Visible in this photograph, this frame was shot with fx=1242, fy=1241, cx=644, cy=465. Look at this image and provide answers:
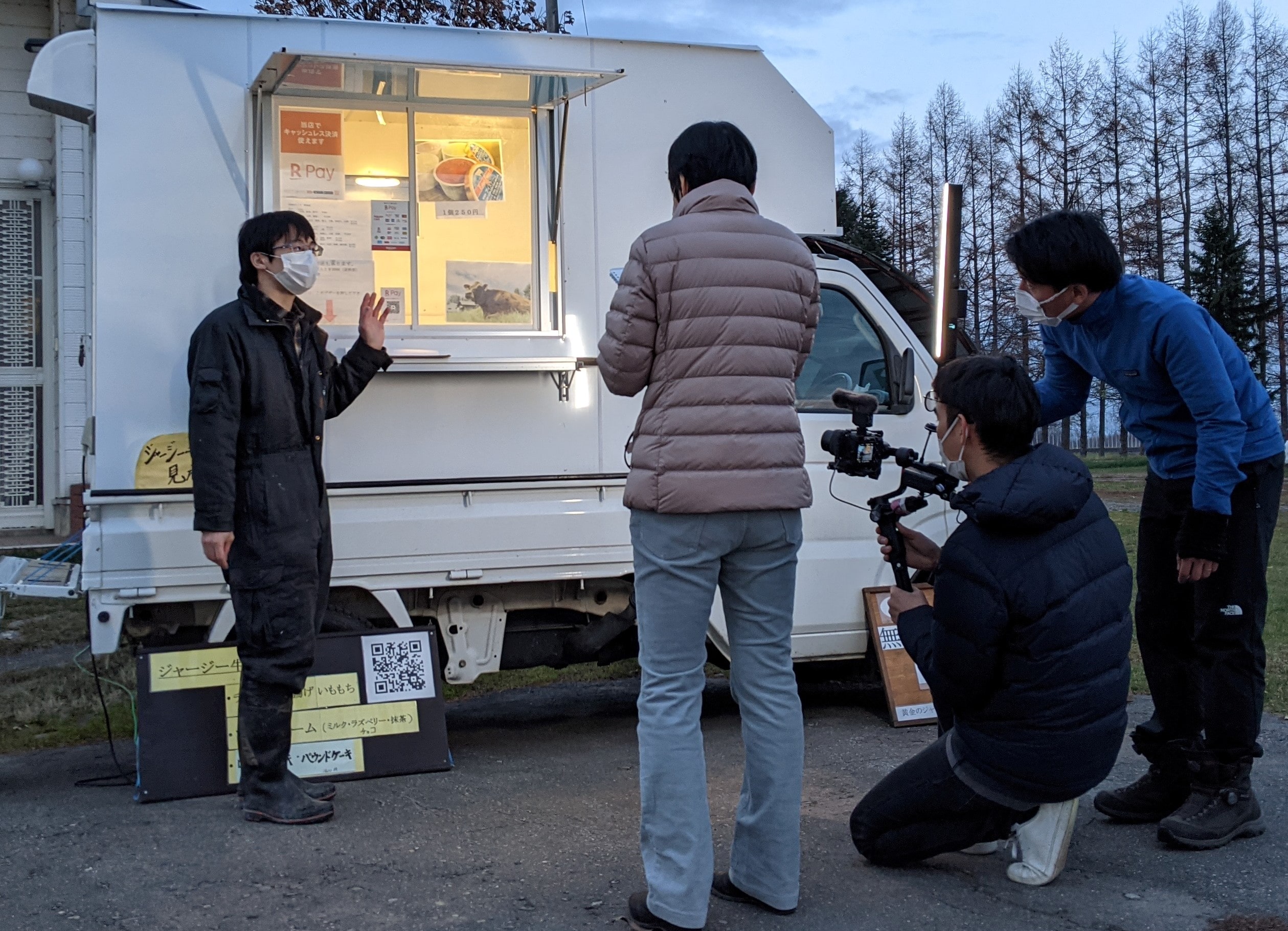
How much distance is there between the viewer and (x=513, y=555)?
15.6 feet

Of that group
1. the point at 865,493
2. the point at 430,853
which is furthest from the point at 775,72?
the point at 430,853

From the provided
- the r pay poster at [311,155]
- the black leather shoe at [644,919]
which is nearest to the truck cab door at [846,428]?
the r pay poster at [311,155]

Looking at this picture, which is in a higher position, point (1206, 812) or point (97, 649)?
point (97, 649)

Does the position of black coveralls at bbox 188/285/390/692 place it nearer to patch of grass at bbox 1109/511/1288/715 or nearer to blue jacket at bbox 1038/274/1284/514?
blue jacket at bbox 1038/274/1284/514

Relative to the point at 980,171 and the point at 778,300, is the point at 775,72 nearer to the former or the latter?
the point at 778,300

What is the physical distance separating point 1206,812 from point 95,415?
3897 mm

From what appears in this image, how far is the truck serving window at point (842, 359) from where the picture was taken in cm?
539

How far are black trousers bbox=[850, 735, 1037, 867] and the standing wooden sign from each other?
184cm

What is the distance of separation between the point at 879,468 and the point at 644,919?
137cm

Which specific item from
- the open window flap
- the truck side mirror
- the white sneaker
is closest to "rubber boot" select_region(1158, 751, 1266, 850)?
the white sneaker

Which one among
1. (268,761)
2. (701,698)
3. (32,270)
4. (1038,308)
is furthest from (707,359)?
(32,270)

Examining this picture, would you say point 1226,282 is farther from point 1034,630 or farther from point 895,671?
point 1034,630

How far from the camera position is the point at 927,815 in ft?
11.4

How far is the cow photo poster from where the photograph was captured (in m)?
4.90
